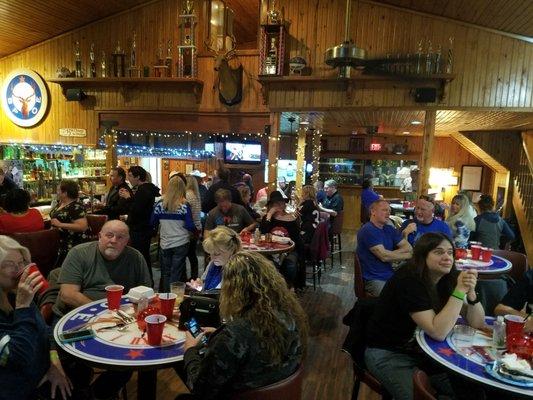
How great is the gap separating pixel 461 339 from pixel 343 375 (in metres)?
1.54

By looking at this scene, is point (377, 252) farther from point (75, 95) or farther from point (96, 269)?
point (75, 95)

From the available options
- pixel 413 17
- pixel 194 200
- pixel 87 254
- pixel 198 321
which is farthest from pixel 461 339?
pixel 413 17

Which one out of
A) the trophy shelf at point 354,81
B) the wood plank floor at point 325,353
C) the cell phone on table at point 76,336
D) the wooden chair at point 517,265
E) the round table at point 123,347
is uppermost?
the trophy shelf at point 354,81

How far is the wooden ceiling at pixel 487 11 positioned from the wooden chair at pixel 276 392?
572 cm

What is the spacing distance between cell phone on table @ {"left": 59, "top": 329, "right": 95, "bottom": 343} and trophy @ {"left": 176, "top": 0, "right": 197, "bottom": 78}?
5.85 m

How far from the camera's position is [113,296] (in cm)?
221

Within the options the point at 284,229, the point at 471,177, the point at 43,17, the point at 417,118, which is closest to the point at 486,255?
the point at 284,229

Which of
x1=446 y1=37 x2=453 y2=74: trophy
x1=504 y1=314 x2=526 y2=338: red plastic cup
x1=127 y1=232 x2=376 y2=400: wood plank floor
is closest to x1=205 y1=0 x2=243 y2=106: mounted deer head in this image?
x1=446 y1=37 x2=453 y2=74: trophy

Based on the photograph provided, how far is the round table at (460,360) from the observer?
66.2 inches

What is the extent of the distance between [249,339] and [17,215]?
3.52 metres

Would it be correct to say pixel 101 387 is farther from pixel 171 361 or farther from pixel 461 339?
pixel 461 339

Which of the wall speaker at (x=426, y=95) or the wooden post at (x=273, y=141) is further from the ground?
the wall speaker at (x=426, y=95)

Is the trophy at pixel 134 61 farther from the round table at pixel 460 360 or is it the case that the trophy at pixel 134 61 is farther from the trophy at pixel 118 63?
the round table at pixel 460 360

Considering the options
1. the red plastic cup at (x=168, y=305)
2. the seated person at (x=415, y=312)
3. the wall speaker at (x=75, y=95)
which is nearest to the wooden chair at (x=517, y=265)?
the seated person at (x=415, y=312)
